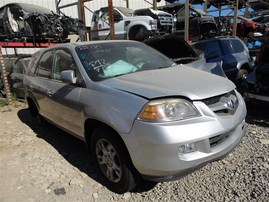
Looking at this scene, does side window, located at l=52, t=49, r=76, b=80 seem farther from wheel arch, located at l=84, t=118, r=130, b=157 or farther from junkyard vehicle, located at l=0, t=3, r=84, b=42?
junkyard vehicle, located at l=0, t=3, r=84, b=42

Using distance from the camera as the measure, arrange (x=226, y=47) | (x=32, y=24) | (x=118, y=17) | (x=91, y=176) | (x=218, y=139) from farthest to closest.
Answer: (x=118, y=17) < (x=32, y=24) < (x=226, y=47) < (x=91, y=176) < (x=218, y=139)

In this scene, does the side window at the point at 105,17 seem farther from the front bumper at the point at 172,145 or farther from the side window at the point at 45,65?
the front bumper at the point at 172,145

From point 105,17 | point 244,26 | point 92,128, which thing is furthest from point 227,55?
point 244,26

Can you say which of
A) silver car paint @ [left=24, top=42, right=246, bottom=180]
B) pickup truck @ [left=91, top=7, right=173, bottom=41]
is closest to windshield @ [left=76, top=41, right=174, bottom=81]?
silver car paint @ [left=24, top=42, right=246, bottom=180]

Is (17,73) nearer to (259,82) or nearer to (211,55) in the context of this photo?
(211,55)

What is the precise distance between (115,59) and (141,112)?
128 cm

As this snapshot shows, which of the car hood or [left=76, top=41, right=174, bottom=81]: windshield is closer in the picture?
the car hood

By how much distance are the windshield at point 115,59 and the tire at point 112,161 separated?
72 cm

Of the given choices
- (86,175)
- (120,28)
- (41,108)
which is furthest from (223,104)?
(120,28)

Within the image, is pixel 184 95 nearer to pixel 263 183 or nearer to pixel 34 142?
pixel 263 183

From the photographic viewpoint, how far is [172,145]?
7.86ft

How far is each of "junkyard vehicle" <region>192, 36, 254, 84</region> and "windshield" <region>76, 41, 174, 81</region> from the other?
3.62 metres

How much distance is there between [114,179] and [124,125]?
81 cm

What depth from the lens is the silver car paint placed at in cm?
244
